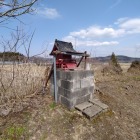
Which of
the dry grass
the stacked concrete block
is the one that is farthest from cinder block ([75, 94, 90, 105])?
the dry grass

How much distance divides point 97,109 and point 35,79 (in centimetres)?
199

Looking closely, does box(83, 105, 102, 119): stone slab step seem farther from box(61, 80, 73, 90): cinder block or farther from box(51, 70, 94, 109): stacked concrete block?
box(61, 80, 73, 90): cinder block

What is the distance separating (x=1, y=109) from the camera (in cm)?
410

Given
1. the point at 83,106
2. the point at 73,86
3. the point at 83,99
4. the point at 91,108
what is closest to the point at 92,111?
the point at 91,108

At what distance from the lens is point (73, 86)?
4113mm

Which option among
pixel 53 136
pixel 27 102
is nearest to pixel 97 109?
pixel 53 136

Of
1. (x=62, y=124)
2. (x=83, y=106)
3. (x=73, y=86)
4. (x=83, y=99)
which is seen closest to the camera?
(x=62, y=124)

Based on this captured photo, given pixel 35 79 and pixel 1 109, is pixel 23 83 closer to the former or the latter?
pixel 35 79

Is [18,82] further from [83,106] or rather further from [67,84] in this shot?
[83,106]

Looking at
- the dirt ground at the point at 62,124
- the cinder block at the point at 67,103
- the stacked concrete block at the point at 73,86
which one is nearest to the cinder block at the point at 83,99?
the stacked concrete block at the point at 73,86

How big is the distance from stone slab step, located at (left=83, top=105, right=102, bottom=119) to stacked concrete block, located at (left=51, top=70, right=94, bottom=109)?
31 centimetres

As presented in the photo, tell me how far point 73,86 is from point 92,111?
807mm

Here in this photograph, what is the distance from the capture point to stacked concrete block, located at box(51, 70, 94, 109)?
412 centimetres

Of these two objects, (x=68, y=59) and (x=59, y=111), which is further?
(x=68, y=59)
